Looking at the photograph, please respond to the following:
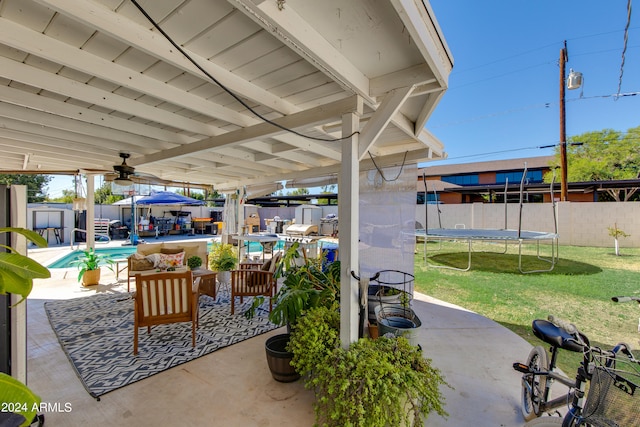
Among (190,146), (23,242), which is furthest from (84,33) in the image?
(190,146)

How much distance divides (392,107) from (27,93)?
10.1 ft

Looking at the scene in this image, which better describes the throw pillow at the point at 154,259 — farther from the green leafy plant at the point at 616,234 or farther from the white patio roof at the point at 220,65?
the green leafy plant at the point at 616,234

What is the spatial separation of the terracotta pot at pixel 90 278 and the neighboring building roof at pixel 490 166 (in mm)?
20778

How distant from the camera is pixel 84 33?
67.5 inches

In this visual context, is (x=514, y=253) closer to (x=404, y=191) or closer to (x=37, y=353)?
(x=404, y=191)

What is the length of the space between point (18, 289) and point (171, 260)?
4.74 meters

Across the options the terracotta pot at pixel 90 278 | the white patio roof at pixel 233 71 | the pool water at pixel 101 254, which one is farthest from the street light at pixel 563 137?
the terracotta pot at pixel 90 278

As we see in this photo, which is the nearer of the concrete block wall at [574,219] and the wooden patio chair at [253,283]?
the wooden patio chair at [253,283]

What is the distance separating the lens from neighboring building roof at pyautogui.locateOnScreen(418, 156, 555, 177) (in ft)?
71.5

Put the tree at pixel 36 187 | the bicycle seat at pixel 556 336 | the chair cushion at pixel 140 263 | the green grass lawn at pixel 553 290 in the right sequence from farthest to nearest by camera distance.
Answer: the tree at pixel 36 187 < the chair cushion at pixel 140 263 < the green grass lawn at pixel 553 290 < the bicycle seat at pixel 556 336

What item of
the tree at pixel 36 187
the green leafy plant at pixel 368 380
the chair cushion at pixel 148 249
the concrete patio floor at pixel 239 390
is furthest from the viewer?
the tree at pixel 36 187

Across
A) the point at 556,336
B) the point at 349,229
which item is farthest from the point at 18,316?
the point at 556,336

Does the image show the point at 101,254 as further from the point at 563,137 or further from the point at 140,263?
Answer: the point at 563,137

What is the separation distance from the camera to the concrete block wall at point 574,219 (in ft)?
33.1
